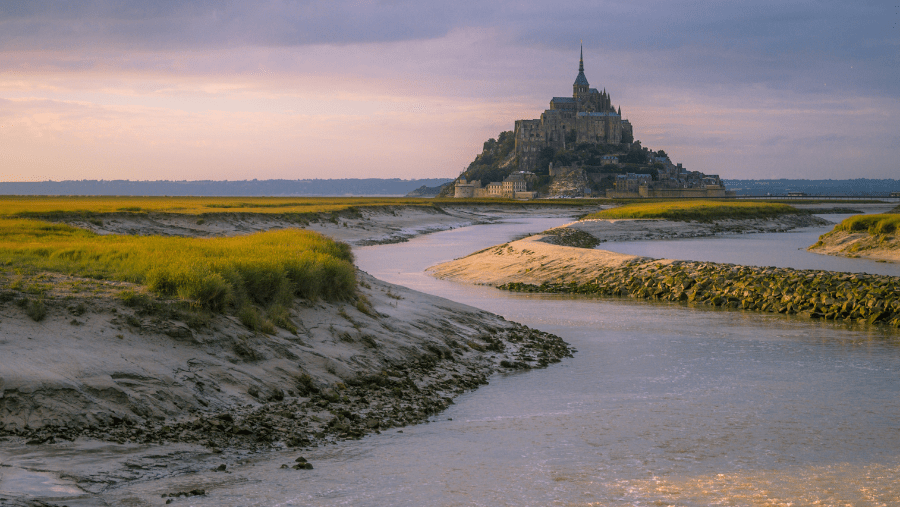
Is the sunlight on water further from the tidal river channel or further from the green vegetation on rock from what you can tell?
the green vegetation on rock

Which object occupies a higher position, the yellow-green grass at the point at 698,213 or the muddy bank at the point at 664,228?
the yellow-green grass at the point at 698,213

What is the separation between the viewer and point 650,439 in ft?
36.9

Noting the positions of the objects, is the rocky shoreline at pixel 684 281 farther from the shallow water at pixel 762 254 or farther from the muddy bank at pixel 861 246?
the muddy bank at pixel 861 246

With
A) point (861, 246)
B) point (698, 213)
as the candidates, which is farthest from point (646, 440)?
point (698, 213)

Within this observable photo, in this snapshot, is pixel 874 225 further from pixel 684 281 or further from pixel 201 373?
pixel 201 373

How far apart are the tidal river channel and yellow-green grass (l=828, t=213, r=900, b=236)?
3432cm

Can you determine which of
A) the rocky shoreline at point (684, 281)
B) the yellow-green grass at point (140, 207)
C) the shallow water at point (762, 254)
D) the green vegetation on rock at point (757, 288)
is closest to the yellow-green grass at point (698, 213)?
the shallow water at point (762, 254)

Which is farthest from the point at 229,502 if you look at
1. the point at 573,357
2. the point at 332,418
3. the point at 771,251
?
the point at 771,251

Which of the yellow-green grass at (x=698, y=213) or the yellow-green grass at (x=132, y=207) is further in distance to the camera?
the yellow-green grass at (x=698, y=213)

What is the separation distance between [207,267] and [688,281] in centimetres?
2001

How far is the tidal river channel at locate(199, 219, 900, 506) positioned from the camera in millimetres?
8945

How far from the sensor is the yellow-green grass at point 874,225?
49.6 m

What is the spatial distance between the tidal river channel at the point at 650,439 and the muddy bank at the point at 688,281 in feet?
14.3

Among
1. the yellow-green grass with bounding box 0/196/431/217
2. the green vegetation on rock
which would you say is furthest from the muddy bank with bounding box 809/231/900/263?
the yellow-green grass with bounding box 0/196/431/217
